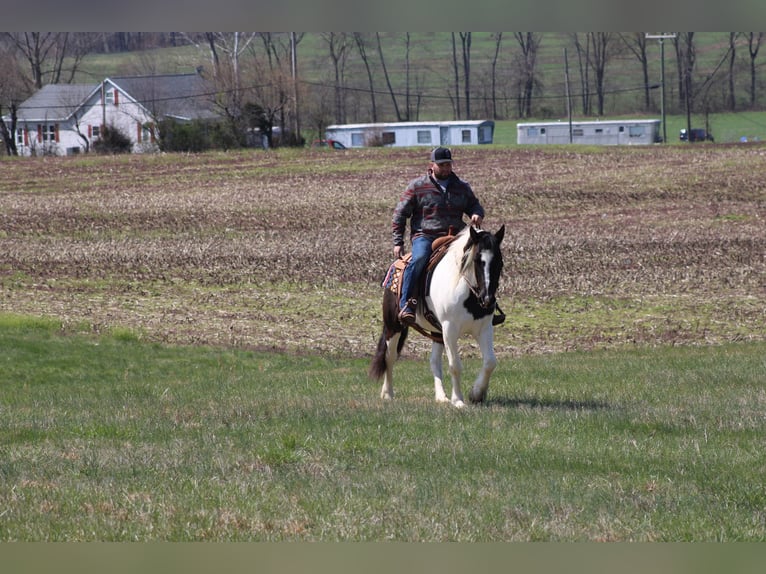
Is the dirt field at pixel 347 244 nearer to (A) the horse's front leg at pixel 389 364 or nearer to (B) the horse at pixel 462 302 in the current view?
(A) the horse's front leg at pixel 389 364

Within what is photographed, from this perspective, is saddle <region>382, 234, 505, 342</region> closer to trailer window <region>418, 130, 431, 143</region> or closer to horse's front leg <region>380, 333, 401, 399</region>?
horse's front leg <region>380, 333, 401, 399</region>

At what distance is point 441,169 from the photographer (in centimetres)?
1196

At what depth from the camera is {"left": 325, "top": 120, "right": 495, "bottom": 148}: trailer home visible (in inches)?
3403

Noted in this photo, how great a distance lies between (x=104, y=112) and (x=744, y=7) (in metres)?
88.5

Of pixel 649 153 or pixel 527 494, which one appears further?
pixel 649 153

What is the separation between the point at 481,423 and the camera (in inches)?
396

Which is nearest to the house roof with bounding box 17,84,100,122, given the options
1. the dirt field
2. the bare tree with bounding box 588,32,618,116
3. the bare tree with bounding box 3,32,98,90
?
the bare tree with bounding box 3,32,98,90

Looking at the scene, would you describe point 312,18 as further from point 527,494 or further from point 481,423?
point 481,423

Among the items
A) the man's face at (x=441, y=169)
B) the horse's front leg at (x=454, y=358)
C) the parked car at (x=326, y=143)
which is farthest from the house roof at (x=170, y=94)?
the horse's front leg at (x=454, y=358)

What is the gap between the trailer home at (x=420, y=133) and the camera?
86.4 metres

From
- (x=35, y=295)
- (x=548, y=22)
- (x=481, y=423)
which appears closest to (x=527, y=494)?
(x=481, y=423)

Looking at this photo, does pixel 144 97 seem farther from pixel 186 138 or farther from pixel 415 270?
pixel 415 270

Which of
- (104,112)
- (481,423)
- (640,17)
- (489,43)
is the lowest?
(481,423)

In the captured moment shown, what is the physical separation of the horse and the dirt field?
7.79 meters
